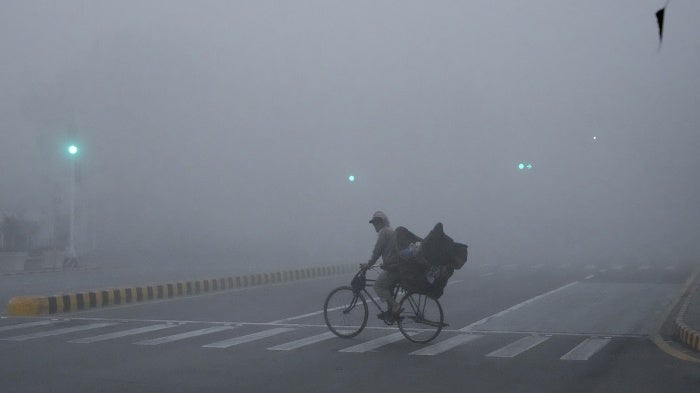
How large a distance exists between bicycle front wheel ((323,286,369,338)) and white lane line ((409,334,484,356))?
1.20 meters

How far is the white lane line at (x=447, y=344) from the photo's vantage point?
11.6 m

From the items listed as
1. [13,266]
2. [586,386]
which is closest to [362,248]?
[13,266]

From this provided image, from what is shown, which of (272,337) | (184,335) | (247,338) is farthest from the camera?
(184,335)

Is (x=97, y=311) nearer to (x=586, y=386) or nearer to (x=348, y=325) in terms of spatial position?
(x=348, y=325)

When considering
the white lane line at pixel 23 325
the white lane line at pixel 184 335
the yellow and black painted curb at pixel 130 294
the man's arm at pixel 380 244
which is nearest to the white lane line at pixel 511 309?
the man's arm at pixel 380 244

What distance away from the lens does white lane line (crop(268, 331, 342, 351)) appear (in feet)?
39.3

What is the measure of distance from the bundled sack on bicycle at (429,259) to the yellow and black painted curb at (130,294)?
28.1 ft

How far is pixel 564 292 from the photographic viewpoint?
76.3 feet

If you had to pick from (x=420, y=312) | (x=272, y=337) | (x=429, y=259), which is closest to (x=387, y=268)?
(x=429, y=259)

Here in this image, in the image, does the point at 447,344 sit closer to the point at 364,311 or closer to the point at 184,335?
the point at 364,311

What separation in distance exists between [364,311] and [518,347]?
229 cm

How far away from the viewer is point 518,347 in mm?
12180

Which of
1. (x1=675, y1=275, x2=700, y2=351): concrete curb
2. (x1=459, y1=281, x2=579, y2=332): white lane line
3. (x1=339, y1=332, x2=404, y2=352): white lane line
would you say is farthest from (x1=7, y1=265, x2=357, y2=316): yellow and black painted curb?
(x1=675, y1=275, x2=700, y2=351): concrete curb

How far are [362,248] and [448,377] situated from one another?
2070 inches
